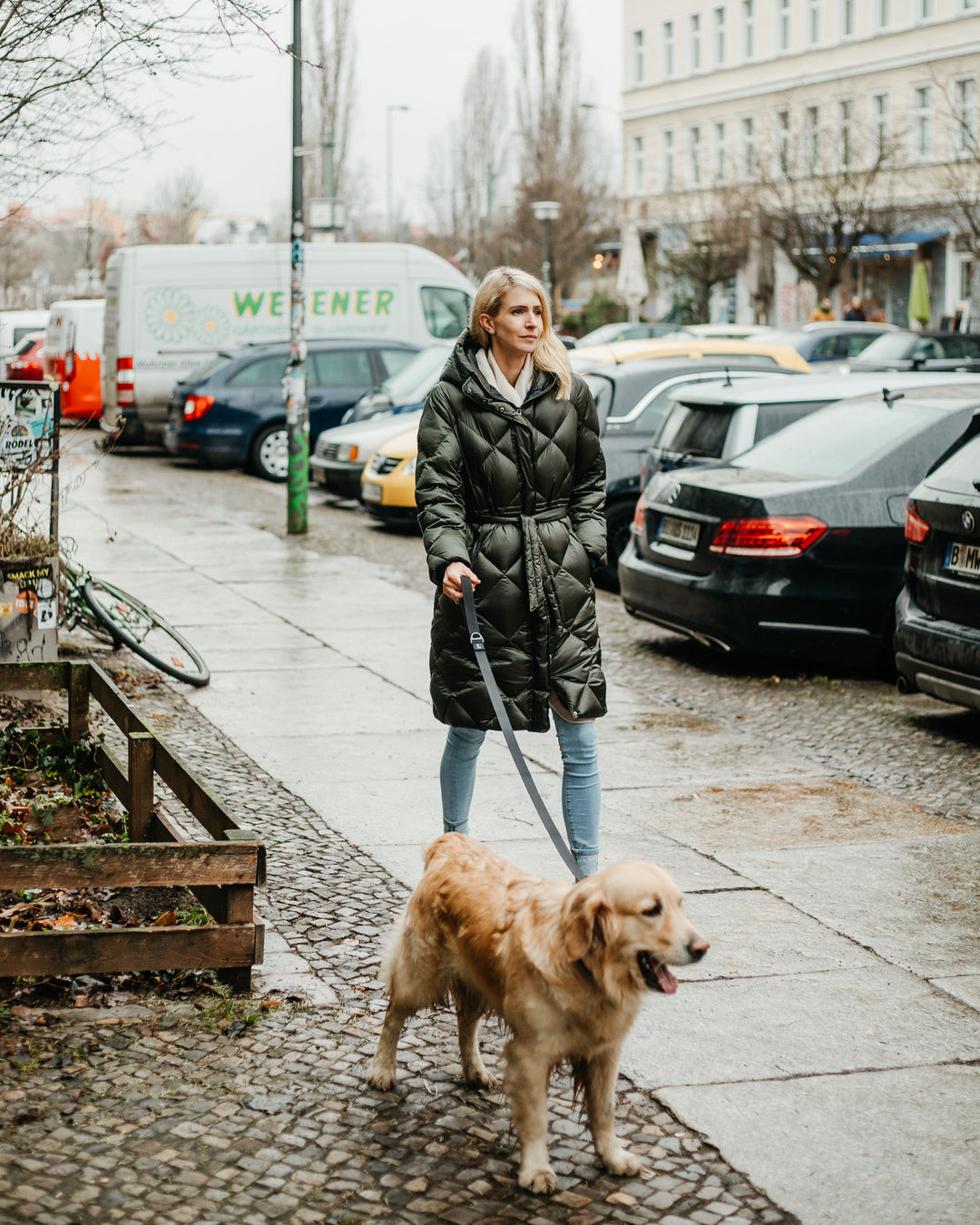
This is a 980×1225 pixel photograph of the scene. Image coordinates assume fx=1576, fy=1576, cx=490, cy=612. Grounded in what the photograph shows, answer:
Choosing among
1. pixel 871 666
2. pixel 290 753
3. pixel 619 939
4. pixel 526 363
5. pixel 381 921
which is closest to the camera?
pixel 619 939

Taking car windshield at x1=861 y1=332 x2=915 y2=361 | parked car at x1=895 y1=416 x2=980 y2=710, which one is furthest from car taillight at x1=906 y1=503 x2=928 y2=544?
car windshield at x1=861 y1=332 x2=915 y2=361

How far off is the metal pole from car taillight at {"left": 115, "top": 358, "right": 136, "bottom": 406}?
850 centimetres

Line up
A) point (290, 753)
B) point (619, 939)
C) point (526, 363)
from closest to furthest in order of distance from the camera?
point (619, 939)
point (526, 363)
point (290, 753)

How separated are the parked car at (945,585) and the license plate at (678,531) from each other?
1615mm

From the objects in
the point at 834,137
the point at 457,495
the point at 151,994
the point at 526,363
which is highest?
the point at 834,137

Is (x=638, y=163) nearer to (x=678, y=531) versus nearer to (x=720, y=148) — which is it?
(x=720, y=148)

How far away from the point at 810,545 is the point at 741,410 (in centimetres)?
199

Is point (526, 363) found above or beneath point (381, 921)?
above

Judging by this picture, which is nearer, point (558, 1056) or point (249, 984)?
point (558, 1056)

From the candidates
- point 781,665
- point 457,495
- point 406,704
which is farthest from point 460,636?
point 781,665

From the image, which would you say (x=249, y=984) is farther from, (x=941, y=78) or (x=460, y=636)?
(x=941, y=78)

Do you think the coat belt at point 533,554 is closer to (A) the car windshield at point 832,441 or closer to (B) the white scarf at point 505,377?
(B) the white scarf at point 505,377

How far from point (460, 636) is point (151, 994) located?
132 centimetres

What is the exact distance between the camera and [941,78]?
46.5 meters
